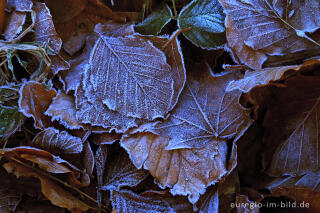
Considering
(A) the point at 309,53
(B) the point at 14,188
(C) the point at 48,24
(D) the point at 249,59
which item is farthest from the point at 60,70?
(A) the point at 309,53

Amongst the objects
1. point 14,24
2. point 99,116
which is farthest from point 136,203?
point 14,24

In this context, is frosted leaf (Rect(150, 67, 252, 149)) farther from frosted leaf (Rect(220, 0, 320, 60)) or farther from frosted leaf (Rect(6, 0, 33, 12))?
frosted leaf (Rect(6, 0, 33, 12))

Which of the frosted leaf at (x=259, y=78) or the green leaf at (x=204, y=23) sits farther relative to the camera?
the green leaf at (x=204, y=23)

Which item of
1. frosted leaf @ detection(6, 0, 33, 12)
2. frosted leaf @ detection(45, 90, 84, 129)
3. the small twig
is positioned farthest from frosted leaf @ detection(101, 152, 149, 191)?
frosted leaf @ detection(6, 0, 33, 12)

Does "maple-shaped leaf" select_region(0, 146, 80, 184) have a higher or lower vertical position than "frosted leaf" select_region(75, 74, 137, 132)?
lower

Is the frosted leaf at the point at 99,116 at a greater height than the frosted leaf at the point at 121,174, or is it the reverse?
the frosted leaf at the point at 99,116

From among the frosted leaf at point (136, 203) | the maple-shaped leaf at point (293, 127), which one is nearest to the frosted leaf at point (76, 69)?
the frosted leaf at point (136, 203)

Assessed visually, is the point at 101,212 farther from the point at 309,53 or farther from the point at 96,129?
the point at 309,53

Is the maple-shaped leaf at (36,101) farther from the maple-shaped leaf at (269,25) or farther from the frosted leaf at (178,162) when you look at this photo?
the maple-shaped leaf at (269,25)
